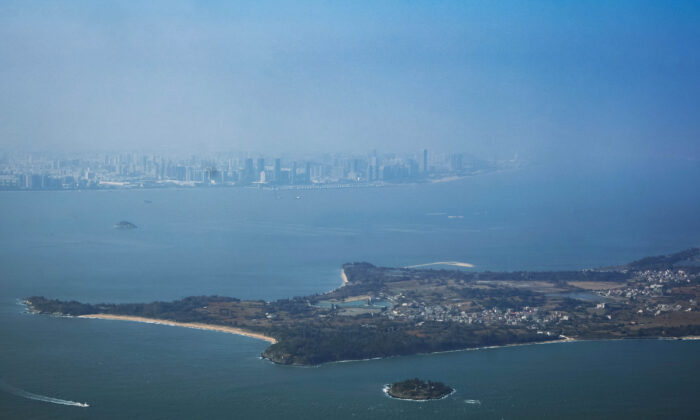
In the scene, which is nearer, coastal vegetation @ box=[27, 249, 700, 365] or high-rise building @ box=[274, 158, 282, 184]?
coastal vegetation @ box=[27, 249, 700, 365]

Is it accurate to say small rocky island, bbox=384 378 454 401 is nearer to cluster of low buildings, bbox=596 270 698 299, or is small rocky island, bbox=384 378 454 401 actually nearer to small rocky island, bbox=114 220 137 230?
cluster of low buildings, bbox=596 270 698 299

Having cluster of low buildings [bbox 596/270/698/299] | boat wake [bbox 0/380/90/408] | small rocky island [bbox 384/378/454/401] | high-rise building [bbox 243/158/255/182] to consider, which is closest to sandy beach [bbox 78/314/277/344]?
small rocky island [bbox 384/378/454/401]

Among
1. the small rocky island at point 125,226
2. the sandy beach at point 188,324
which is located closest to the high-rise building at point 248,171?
the small rocky island at point 125,226

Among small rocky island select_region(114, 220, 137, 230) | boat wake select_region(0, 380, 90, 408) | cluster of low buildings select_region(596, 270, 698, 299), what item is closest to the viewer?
boat wake select_region(0, 380, 90, 408)

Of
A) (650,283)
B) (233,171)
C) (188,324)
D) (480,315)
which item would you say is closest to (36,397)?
(188,324)

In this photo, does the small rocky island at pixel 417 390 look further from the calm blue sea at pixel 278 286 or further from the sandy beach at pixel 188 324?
the sandy beach at pixel 188 324

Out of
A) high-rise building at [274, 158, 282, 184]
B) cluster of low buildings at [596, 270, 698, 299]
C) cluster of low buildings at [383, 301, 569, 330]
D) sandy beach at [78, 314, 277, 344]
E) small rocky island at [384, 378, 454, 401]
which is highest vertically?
high-rise building at [274, 158, 282, 184]
